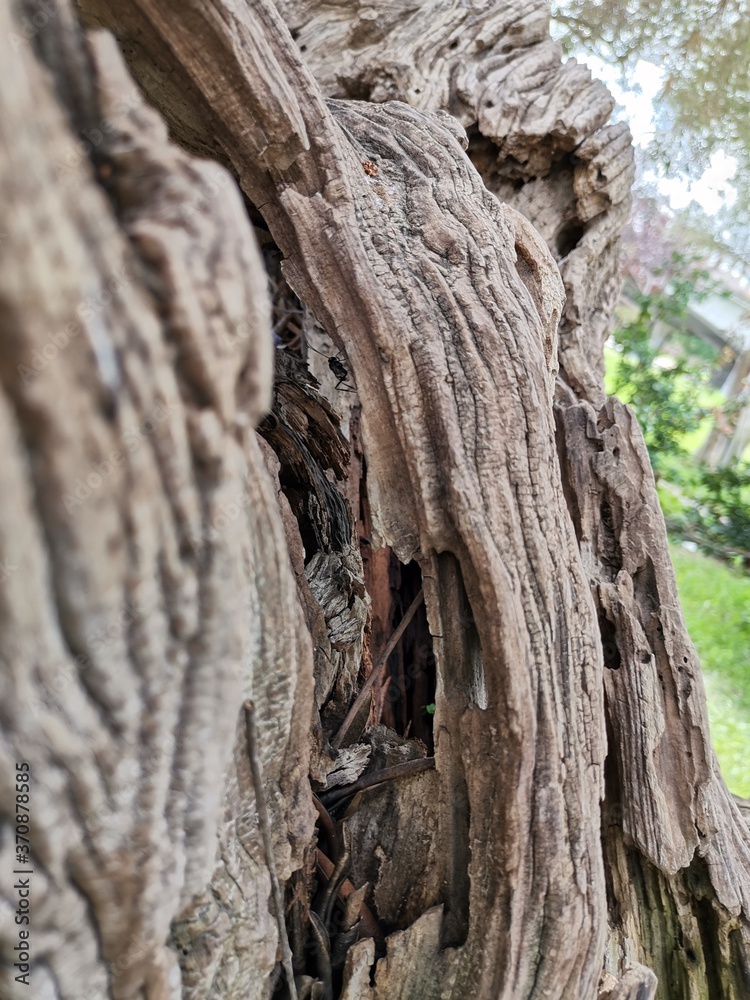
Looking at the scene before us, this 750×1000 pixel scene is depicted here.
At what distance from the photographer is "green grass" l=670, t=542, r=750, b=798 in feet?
8.24

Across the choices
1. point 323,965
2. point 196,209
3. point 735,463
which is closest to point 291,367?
point 196,209

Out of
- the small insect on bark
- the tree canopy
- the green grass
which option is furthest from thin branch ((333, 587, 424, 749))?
the tree canopy

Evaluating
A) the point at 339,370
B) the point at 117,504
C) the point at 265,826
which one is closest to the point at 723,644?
the point at 339,370

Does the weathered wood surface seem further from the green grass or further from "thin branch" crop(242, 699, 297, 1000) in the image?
the green grass

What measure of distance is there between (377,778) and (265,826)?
25 cm

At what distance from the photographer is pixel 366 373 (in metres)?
0.83

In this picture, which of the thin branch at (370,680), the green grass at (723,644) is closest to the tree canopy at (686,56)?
the green grass at (723,644)

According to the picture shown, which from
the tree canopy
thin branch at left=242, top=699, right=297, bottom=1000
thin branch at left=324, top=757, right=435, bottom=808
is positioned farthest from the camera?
the tree canopy

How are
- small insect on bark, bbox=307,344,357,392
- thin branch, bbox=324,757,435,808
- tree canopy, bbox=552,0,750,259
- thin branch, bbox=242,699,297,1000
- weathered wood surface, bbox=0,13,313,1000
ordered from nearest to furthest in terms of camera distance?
weathered wood surface, bbox=0,13,313,1000
thin branch, bbox=242,699,297,1000
thin branch, bbox=324,757,435,808
small insect on bark, bbox=307,344,357,392
tree canopy, bbox=552,0,750,259

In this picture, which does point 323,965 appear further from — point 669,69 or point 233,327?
point 669,69

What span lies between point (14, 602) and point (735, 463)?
4.56m

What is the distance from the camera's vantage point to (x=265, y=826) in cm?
71

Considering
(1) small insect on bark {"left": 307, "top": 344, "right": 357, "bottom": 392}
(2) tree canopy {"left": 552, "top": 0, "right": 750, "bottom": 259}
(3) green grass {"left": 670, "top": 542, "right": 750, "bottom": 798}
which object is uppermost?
(2) tree canopy {"left": 552, "top": 0, "right": 750, "bottom": 259}

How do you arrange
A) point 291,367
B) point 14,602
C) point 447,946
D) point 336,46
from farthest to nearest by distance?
point 336,46
point 291,367
point 447,946
point 14,602
